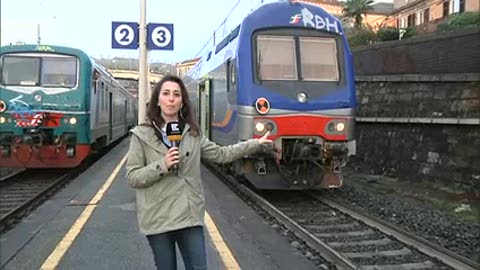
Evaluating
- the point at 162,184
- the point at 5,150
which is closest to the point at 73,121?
the point at 5,150

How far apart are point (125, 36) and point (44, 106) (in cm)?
342

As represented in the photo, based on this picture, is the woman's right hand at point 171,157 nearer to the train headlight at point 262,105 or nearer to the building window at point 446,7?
the train headlight at point 262,105

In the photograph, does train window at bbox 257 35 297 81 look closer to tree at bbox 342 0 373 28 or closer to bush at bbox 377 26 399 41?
bush at bbox 377 26 399 41

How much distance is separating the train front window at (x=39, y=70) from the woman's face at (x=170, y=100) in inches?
437

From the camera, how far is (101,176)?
14094mm

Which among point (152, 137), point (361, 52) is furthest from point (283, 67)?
point (361, 52)

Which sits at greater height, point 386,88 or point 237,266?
point 386,88

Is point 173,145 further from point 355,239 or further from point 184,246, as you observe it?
point 355,239

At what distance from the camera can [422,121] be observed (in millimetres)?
13305

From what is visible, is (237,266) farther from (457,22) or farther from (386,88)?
(457,22)

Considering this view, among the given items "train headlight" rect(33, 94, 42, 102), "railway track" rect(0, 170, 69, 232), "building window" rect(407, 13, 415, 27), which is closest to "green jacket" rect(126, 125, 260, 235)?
"railway track" rect(0, 170, 69, 232)

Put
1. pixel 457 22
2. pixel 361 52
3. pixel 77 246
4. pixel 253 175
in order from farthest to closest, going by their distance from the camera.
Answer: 1. pixel 457 22
2. pixel 361 52
3. pixel 253 175
4. pixel 77 246

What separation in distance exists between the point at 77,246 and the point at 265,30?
17.0ft

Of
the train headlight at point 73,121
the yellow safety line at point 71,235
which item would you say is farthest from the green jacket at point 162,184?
the train headlight at point 73,121
